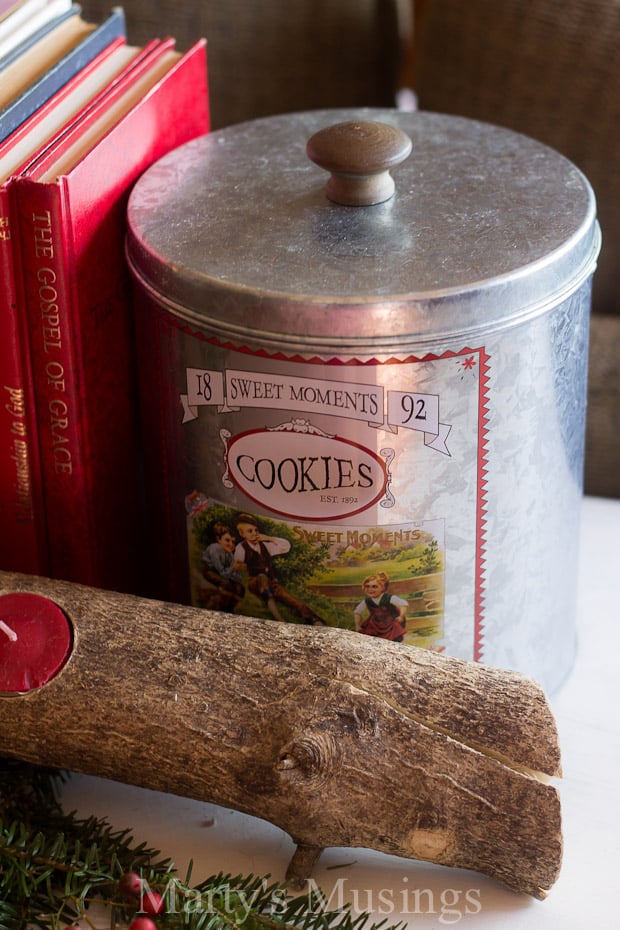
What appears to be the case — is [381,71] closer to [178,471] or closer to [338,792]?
[178,471]

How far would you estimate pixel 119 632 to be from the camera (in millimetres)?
646

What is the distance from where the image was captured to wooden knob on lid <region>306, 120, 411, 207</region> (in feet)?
2.14

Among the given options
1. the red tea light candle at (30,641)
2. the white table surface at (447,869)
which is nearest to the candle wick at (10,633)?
the red tea light candle at (30,641)

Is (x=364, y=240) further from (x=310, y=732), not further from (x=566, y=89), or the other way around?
(x=566, y=89)

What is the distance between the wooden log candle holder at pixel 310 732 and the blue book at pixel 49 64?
30 cm

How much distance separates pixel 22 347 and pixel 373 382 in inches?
9.0

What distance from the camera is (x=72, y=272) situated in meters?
0.70

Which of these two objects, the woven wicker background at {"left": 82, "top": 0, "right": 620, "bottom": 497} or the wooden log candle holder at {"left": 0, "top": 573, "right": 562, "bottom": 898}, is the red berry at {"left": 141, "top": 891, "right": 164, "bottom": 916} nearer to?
the wooden log candle holder at {"left": 0, "top": 573, "right": 562, "bottom": 898}

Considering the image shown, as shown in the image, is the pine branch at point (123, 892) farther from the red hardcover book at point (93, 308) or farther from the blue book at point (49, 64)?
the blue book at point (49, 64)

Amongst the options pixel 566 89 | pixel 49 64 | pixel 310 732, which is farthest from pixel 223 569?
pixel 566 89

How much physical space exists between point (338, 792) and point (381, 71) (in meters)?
0.78

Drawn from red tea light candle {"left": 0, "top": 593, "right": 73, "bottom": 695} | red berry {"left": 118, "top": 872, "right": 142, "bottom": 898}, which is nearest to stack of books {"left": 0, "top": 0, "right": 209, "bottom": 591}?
red tea light candle {"left": 0, "top": 593, "right": 73, "bottom": 695}

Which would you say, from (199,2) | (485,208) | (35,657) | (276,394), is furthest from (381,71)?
(35,657)

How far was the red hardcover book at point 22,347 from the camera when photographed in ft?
2.25
